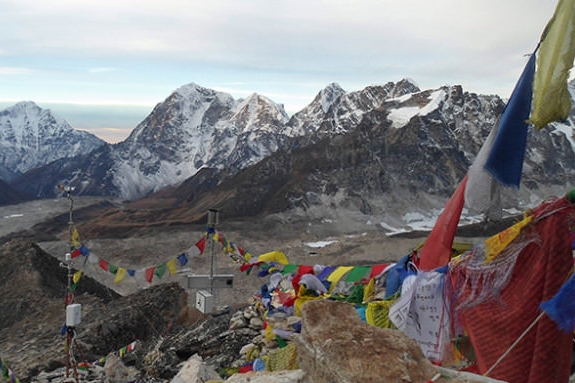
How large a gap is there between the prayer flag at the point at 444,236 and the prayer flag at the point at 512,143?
37 centimetres

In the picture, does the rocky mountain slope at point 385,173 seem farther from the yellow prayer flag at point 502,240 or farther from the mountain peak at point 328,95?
the yellow prayer flag at point 502,240

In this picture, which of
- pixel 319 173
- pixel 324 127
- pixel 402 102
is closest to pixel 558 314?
pixel 319 173

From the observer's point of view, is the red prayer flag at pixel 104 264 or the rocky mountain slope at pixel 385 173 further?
the rocky mountain slope at pixel 385 173

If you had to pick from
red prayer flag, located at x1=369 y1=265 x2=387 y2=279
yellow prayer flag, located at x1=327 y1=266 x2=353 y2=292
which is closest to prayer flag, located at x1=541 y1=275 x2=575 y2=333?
red prayer flag, located at x1=369 y1=265 x2=387 y2=279

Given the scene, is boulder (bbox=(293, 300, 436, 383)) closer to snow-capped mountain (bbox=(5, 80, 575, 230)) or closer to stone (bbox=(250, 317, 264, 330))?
stone (bbox=(250, 317, 264, 330))

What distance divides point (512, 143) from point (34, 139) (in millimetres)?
187788

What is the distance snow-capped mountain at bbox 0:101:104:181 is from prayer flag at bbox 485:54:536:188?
6674 inches

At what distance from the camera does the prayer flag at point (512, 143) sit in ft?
13.9

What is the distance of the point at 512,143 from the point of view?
4262mm

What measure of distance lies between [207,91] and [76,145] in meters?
61.0

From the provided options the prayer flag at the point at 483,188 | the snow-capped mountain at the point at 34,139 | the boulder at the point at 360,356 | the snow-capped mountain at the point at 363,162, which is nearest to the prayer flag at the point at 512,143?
the prayer flag at the point at 483,188

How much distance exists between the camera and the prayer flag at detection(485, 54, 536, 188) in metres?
4.23

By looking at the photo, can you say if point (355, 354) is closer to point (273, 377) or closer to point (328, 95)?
point (273, 377)

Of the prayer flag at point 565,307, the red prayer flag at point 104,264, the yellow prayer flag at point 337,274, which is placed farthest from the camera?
the red prayer flag at point 104,264
